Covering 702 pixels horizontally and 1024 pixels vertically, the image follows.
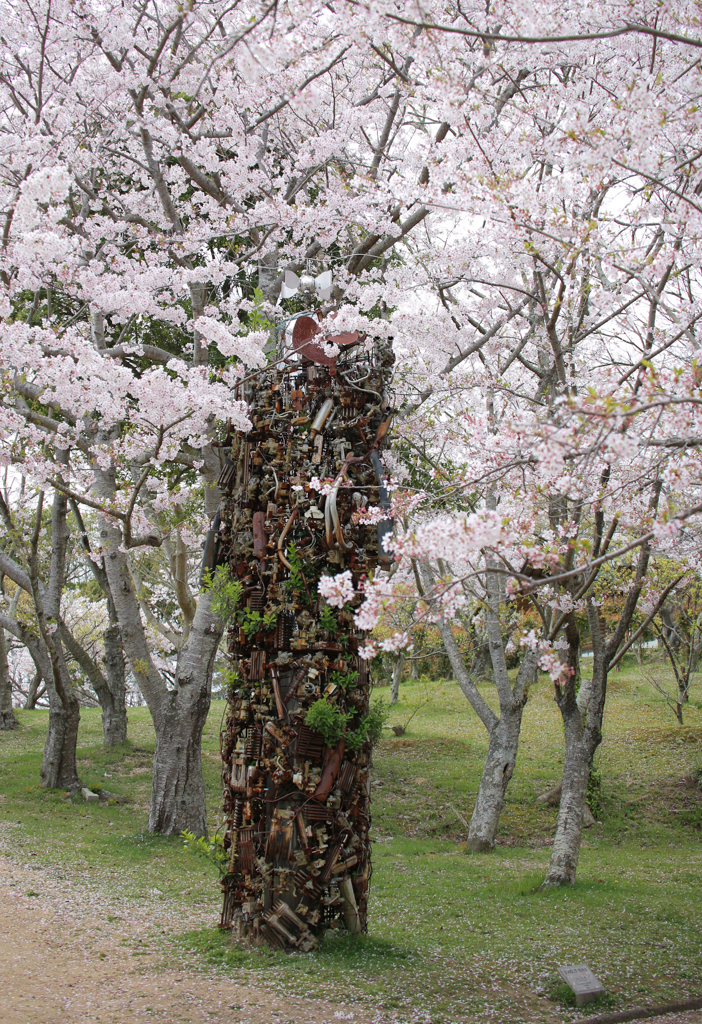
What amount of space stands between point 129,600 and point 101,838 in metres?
2.38

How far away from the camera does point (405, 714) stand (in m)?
16.4

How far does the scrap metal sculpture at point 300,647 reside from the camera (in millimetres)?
3914

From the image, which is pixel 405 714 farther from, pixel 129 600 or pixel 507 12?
pixel 507 12

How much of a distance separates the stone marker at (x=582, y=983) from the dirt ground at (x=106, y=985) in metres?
1.19

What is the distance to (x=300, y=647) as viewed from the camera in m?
4.08

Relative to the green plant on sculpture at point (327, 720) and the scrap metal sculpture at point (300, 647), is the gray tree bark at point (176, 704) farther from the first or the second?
the green plant on sculpture at point (327, 720)

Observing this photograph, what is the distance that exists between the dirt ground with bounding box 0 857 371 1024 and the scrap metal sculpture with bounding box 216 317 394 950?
0.47 meters

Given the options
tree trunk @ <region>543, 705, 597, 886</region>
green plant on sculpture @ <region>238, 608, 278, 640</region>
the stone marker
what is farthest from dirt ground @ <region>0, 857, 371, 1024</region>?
tree trunk @ <region>543, 705, 597, 886</region>

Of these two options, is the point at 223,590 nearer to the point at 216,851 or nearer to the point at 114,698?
the point at 216,851

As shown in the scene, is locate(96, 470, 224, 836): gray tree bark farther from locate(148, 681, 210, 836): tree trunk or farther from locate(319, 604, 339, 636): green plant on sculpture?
Result: locate(319, 604, 339, 636): green plant on sculpture

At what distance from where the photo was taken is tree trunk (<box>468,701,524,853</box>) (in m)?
8.21

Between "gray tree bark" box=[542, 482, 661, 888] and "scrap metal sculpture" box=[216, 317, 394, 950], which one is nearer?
"scrap metal sculpture" box=[216, 317, 394, 950]

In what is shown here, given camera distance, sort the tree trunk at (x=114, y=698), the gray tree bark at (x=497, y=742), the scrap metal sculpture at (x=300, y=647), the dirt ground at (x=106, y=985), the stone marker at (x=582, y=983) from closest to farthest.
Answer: the dirt ground at (x=106, y=985)
the stone marker at (x=582, y=983)
the scrap metal sculpture at (x=300, y=647)
the gray tree bark at (x=497, y=742)
the tree trunk at (x=114, y=698)

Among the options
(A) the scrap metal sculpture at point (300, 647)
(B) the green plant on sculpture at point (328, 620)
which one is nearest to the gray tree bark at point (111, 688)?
(A) the scrap metal sculpture at point (300, 647)
